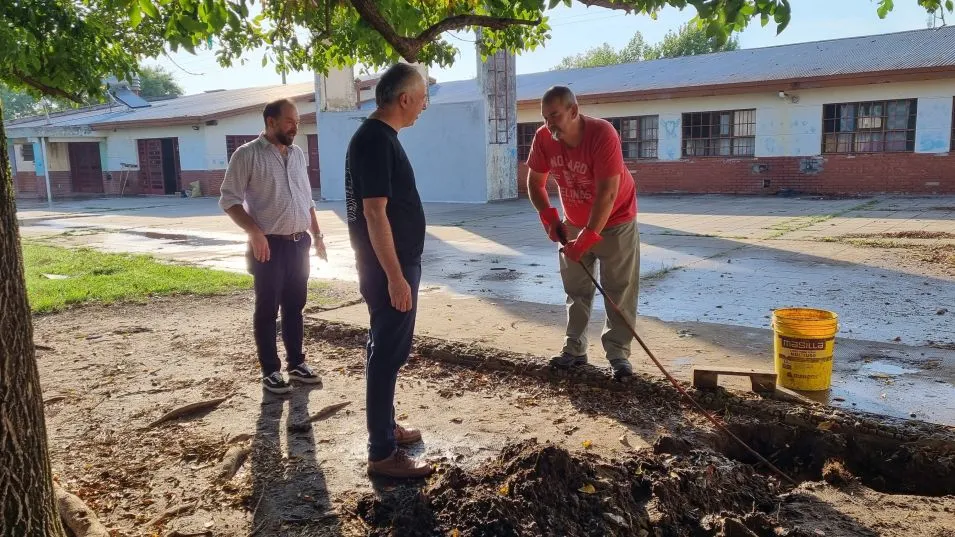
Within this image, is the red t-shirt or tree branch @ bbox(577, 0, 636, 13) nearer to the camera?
the red t-shirt

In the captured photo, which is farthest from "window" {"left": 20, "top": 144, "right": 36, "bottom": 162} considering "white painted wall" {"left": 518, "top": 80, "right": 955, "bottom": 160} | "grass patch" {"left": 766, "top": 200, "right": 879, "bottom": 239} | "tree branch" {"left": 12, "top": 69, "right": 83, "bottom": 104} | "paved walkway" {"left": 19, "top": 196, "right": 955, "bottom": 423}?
"grass patch" {"left": 766, "top": 200, "right": 879, "bottom": 239}

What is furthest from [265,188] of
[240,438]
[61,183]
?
[61,183]

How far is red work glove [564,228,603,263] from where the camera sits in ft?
14.0

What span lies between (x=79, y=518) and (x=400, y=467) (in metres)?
1.31

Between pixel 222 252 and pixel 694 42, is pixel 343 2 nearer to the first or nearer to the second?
pixel 222 252

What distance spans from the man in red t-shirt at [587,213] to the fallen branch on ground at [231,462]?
2.04 metres

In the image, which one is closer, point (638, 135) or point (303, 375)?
point (303, 375)

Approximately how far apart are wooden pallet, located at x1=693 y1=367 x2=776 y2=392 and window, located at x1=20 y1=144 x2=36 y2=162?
37.2m

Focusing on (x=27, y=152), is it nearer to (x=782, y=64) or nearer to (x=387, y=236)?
(x=782, y=64)

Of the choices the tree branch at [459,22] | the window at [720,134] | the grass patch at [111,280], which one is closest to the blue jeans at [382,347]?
the tree branch at [459,22]

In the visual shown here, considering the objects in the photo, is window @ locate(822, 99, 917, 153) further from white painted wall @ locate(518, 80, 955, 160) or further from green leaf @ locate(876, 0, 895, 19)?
green leaf @ locate(876, 0, 895, 19)

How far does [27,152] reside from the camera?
112ft

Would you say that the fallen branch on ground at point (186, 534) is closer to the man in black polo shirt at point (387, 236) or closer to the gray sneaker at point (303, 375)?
the man in black polo shirt at point (387, 236)

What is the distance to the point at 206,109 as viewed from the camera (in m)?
29.4
